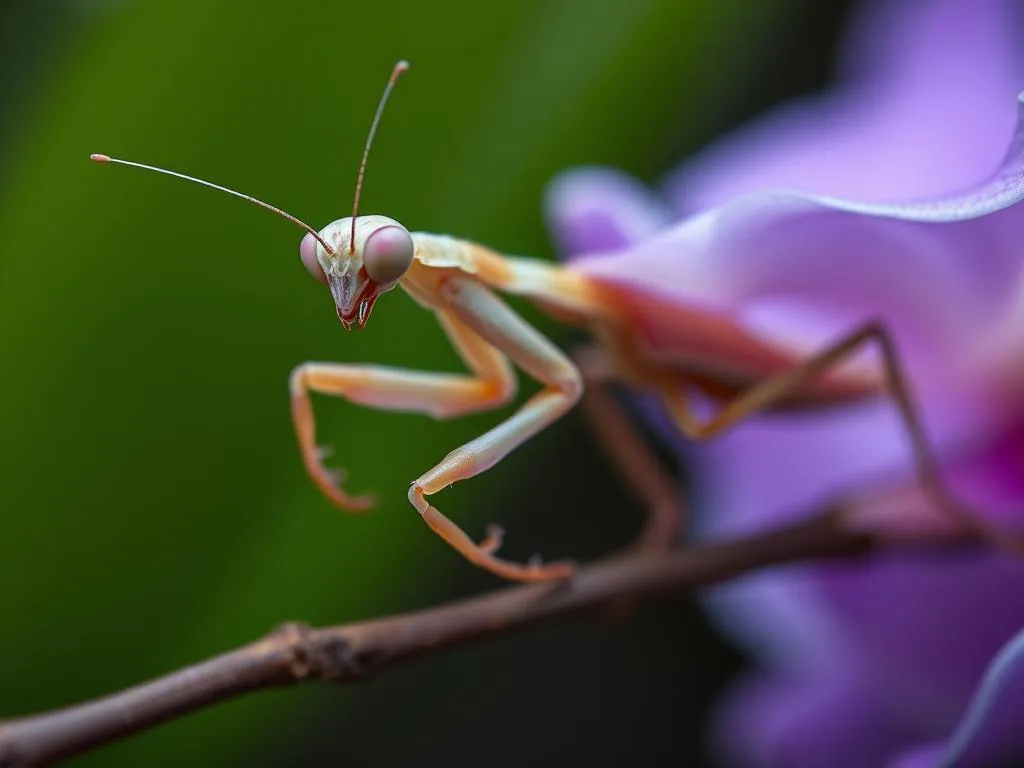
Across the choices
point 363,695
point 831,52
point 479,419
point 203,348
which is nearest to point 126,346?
point 203,348

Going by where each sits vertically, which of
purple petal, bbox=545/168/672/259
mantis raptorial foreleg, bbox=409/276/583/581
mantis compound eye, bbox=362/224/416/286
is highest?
mantis compound eye, bbox=362/224/416/286

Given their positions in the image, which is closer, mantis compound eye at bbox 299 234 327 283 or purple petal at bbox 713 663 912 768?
mantis compound eye at bbox 299 234 327 283

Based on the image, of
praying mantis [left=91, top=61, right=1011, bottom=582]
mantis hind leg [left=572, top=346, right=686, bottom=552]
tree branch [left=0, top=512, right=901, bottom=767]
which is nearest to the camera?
tree branch [left=0, top=512, right=901, bottom=767]

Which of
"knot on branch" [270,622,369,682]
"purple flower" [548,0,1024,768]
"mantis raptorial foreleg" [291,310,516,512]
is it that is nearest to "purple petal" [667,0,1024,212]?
"purple flower" [548,0,1024,768]

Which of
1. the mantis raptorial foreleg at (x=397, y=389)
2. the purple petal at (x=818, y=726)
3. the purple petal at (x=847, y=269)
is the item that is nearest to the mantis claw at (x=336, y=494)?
the mantis raptorial foreleg at (x=397, y=389)

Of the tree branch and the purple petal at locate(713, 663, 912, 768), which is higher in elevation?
the tree branch

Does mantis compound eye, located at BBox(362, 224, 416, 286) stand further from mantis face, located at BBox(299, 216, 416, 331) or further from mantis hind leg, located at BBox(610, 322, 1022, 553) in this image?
mantis hind leg, located at BBox(610, 322, 1022, 553)


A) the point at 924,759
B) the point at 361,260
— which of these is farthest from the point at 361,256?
the point at 924,759
